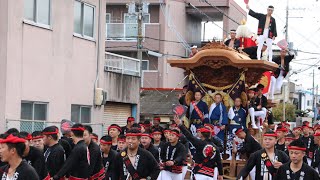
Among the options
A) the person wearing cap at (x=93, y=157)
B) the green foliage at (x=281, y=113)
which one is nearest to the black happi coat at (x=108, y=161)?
the person wearing cap at (x=93, y=157)

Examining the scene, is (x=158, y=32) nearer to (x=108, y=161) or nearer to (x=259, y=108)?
(x=259, y=108)

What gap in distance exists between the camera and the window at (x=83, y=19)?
24109 millimetres

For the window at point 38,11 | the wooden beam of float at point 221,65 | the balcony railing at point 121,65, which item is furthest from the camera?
the balcony railing at point 121,65

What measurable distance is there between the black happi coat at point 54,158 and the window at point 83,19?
11650mm

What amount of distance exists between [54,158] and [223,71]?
26.6ft

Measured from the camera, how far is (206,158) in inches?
608

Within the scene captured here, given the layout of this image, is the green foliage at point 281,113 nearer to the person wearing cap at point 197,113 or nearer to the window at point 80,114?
the window at point 80,114

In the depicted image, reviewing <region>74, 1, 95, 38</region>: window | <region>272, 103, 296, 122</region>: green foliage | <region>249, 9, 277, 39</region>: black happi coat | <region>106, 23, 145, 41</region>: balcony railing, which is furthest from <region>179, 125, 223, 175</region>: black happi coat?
<region>272, 103, 296, 122</region>: green foliage

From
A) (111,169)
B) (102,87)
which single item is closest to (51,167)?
(111,169)

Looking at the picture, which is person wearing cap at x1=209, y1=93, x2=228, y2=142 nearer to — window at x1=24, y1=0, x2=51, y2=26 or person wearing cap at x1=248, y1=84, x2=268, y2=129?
person wearing cap at x1=248, y1=84, x2=268, y2=129

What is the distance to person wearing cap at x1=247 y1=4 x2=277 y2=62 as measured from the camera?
21.0 meters

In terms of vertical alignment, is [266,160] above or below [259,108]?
below

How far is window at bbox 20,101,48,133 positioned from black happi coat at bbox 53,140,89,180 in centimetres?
731

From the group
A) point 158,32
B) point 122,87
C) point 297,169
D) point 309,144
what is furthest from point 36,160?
point 158,32
